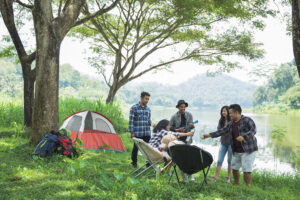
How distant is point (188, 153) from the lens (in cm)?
335

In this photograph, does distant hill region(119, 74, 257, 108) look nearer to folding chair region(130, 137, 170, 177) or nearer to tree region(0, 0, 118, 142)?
tree region(0, 0, 118, 142)

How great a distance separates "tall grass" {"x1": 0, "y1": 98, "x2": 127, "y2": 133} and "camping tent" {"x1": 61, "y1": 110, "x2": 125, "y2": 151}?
2.63 m

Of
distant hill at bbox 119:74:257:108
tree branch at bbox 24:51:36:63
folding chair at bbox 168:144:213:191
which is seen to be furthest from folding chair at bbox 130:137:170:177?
distant hill at bbox 119:74:257:108

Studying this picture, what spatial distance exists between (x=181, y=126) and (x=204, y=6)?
6139 millimetres

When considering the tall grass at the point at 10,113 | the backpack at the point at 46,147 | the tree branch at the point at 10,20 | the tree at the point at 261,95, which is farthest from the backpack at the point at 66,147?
the tree at the point at 261,95

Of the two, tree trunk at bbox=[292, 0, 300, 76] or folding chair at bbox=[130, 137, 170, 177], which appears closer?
folding chair at bbox=[130, 137, 170, 177]

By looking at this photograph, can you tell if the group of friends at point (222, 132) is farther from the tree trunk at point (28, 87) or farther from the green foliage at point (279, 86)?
the green foliage at point (279, 86)

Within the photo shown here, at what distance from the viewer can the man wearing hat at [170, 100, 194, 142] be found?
14.7 ft

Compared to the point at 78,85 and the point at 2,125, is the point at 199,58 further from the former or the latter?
the point at 78,85

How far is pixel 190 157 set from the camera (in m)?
3.38

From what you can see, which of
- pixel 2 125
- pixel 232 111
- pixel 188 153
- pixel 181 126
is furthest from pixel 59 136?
pixel 2 125

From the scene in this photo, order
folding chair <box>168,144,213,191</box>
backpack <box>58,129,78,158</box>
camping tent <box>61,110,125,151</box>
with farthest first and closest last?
camping tent <box>61,110,125,151</box>
backpack <box>58,129,78,158</box>
folding chair <box>168,144,213,191</box>

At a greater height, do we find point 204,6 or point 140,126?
point 204,6

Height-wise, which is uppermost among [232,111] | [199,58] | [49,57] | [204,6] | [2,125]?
[204,6]
